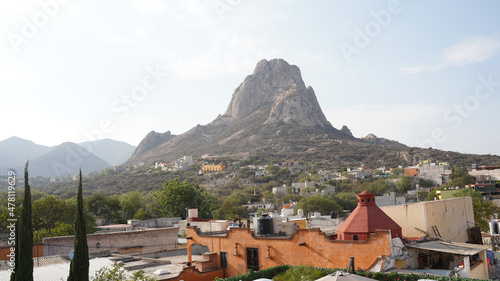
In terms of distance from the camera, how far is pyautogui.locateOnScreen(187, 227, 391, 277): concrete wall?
16.5 meters

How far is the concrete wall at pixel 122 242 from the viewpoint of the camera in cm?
2498

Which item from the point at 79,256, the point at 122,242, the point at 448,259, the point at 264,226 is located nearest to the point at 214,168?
the point at 122,242

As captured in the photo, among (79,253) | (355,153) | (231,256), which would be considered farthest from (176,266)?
(355,153)

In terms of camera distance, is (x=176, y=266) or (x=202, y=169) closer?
(x=176, y=266)

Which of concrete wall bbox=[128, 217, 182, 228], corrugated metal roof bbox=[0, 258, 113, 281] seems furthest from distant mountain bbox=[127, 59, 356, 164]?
corrugated metal roof bbox=[0, 258, 113, 281]

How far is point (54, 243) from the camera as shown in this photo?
81.7 ft

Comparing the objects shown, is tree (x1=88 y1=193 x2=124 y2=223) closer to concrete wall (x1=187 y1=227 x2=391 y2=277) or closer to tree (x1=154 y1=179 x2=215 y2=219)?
tree (x1=154 y1=179 x2=215 y2=219)

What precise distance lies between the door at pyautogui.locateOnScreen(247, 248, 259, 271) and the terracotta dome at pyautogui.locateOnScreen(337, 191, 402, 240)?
4.97 metres

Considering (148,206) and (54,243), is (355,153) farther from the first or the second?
(54,243)

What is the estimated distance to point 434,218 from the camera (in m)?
21.2

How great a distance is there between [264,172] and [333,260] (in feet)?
375

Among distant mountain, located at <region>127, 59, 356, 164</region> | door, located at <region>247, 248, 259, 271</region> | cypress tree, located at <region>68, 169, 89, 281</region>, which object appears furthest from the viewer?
distant mountain, located at <region>127, 59, 356, 164</region>

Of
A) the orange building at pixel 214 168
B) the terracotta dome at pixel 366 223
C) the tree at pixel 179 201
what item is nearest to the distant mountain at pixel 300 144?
the orange building at pixel 214 168

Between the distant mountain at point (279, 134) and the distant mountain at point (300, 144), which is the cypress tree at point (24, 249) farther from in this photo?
the distant mountain at point (279, 134)
